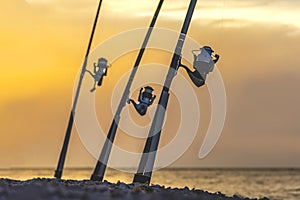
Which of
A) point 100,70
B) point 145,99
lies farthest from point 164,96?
point 100,70

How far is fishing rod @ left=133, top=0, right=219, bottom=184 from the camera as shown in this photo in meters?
19.4

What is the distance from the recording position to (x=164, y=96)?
65.1 ft

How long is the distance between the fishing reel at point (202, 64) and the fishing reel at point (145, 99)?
4.39 feet

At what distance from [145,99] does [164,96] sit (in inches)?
32.1

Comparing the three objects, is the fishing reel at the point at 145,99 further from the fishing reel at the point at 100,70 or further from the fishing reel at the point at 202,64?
the fishing reel at the point at 100,70

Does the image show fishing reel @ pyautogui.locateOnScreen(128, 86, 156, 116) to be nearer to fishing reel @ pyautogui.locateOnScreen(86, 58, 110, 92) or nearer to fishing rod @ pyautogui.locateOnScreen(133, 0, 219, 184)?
fishing rod @ pyautogui.locateOnScreen(133, 0, 219, 184)

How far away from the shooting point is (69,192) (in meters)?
13.7

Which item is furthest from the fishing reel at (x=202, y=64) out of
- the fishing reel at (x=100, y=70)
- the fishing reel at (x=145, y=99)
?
the fishing reel at (x=100, y=70)

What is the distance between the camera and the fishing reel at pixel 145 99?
20.5m

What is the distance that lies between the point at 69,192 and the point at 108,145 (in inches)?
691

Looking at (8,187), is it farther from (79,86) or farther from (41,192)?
(79,86)

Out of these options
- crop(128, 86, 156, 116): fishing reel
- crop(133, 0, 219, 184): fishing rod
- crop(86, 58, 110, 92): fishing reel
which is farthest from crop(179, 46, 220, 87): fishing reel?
crop(86, 58, 110, 92): fishing reel

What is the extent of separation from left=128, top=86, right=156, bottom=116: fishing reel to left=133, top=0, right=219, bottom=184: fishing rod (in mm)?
620

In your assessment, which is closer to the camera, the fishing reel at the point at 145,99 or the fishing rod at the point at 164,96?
the fishing rod at the point at 164,96
